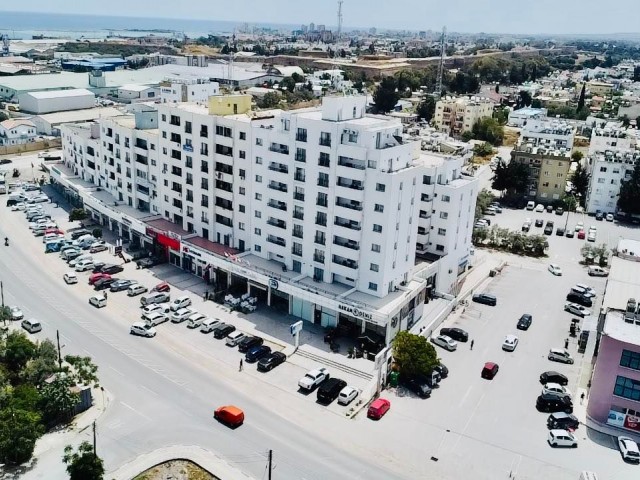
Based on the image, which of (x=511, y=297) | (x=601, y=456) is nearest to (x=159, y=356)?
(x=601, y=456)

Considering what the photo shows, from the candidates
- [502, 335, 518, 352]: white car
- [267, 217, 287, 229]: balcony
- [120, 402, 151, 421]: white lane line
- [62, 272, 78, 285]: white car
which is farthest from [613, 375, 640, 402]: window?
[62, 272, 78, 285]: white car

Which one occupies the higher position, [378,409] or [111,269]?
[378,409]

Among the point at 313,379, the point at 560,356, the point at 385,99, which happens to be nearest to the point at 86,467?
the point at 313,379

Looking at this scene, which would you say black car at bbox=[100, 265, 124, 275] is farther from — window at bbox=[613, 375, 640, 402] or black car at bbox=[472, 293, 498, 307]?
window at bbox=[613, 375, 640, 402]

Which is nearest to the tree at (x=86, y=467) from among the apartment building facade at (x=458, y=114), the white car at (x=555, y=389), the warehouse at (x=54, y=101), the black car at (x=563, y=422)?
the black car at (x=563, y=422)

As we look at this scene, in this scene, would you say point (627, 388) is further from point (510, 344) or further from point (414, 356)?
point (414, 356)

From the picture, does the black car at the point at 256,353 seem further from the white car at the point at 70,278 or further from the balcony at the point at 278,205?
the white car at the point at 70,278
